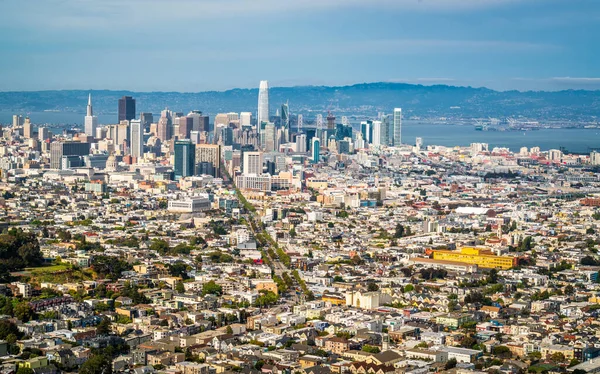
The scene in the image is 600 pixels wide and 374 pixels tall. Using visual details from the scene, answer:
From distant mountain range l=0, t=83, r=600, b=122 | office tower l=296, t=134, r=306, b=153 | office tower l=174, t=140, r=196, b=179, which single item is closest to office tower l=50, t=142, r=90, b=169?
office tower l=174, t=140, r=196, b=179

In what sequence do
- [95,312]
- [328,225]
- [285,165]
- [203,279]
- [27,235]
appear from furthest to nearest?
[285,165] → [328,225] → [27,235] → [203,279] → [95,312]

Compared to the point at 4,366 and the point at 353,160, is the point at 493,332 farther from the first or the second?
the point at 353,160

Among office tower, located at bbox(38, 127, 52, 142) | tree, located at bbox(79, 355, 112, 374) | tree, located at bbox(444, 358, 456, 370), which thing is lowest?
tree, located at bbox(444, 358, 456, 370)

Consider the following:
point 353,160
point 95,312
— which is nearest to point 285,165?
point 353,160

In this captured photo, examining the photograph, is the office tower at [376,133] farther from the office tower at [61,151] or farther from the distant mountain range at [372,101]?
the distant mountain range at [372,101]

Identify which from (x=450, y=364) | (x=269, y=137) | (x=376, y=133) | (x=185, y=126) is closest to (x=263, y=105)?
(x=376, y=133)

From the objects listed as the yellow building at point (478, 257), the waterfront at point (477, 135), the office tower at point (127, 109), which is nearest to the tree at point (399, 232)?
the yellow building at point (478, 257)

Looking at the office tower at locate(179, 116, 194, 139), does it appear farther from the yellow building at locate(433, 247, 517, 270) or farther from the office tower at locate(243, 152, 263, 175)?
the yellow building at locate(433, 247, 517, 270)
